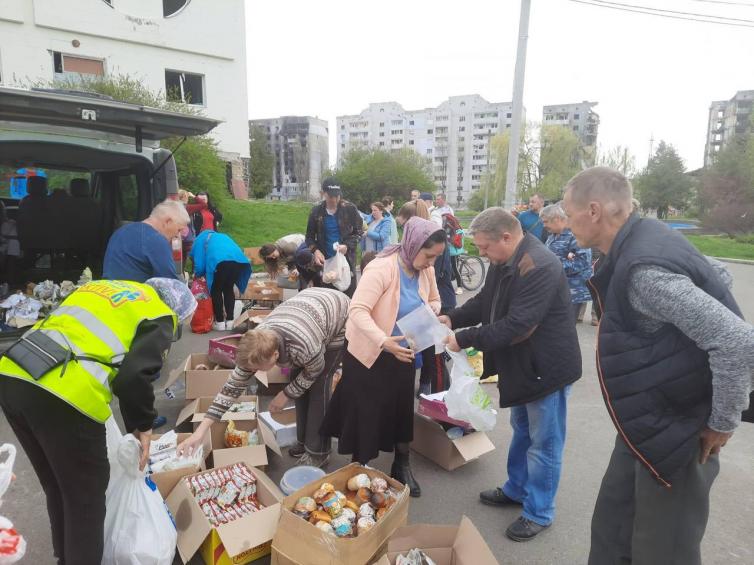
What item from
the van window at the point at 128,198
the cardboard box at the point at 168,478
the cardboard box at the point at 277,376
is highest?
the van window at the point at 128,198

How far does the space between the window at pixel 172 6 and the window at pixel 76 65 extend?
3517 mm

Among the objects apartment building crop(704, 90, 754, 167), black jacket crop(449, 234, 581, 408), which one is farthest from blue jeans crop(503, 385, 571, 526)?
apartment building crop(704, 90, 754, 167)

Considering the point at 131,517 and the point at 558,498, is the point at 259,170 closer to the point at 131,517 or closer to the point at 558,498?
the point at 558,498

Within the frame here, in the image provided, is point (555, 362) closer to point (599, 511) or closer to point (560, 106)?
point (599, 511)

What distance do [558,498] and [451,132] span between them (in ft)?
310

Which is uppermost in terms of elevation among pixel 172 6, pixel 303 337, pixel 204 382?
pixel 172 6

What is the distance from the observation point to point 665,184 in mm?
41125

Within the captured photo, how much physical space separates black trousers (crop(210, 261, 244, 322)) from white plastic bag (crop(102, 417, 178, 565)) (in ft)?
13.1

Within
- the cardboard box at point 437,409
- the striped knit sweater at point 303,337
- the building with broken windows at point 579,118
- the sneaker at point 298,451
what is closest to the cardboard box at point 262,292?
the sneaker at point 298,451

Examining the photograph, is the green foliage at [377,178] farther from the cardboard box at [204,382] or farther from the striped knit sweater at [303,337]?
the striped knit sweater at [303,337]

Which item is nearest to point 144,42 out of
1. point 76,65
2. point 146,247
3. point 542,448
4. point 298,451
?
point 76,65

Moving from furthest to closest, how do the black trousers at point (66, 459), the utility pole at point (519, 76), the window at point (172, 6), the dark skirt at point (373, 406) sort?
1. the window at point (172, 6)
2. the utility pole at point (519, 76)
3. the dark skirt at point (373, 406)
4. the black trousers at point (66, 459)

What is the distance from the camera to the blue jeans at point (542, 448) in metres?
2.55

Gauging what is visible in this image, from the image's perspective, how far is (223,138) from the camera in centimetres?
2198
